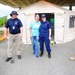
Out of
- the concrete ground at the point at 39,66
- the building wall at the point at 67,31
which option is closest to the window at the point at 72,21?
the building wall at the point at 67,31

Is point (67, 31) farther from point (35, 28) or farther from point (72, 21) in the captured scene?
point (35, 28)

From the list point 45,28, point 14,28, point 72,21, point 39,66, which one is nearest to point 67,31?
point 72,21

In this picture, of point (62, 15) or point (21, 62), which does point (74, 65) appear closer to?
point (21, 62)

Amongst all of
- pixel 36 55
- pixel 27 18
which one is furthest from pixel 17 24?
pixel 27 18

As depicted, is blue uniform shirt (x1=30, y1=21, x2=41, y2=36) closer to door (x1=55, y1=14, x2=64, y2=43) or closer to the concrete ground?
the concrete ground

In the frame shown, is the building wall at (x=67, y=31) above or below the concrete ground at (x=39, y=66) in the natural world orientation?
above

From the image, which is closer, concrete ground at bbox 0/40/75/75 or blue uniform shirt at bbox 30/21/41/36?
concrete ground at bbox 0/40/75/75

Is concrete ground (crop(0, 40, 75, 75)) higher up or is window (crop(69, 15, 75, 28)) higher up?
window (crop(69, 15, 75, 28))

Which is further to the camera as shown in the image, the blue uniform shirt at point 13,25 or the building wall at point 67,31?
the building wall at point 67,31

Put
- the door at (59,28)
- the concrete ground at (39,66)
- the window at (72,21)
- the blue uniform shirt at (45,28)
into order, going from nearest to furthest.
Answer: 1. the concrete ground at (39,66)
2. the blue uniform shirt at (45,28)
3. the door at (59,28)
4. the window at (72,21)

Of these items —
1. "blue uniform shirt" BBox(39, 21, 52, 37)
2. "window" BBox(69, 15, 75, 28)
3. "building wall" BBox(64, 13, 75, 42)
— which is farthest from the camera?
"window" BBox(69, 15, 75, 28)

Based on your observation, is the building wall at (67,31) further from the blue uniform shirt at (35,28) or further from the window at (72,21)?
the blue uniform shirt at (35,28)

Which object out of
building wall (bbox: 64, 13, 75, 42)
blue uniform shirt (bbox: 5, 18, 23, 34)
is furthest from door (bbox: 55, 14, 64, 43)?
blue uniform shirt (bbox: 5, 18, 23, 34)

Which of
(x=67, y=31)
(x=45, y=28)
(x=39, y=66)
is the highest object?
(x=45, y=28)
